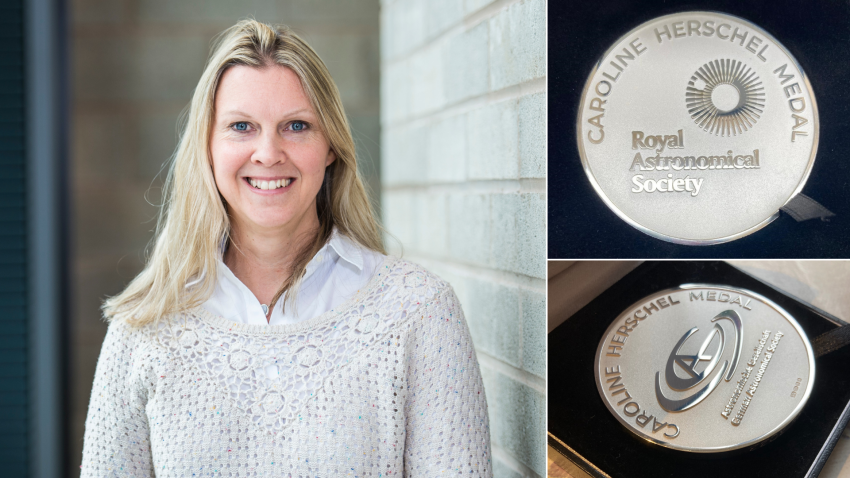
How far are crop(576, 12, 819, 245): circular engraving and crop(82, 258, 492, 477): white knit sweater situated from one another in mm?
406

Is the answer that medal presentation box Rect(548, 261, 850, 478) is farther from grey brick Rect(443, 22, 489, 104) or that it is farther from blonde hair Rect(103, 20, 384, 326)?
grey brick Rect(443, 22, 489, 104)

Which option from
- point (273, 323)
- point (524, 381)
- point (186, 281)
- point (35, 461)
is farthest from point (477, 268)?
point (35, 461)

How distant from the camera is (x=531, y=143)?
4.28 feet

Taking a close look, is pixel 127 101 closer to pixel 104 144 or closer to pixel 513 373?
pixel 104 144

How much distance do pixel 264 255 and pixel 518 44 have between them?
65 cm

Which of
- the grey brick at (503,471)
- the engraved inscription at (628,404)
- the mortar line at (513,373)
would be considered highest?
the engraved inscription at (628,404)

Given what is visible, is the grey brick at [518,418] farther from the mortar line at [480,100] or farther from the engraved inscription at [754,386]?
the mortar line at [480,100]

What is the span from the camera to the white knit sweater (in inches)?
46.7

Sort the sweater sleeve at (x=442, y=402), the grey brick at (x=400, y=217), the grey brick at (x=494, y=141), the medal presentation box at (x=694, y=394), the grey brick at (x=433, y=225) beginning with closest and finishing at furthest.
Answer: the medal presentation box at (x=694, y=394)
the sweater sleeve at (x=442, y=402)
the grey brick at (x=494, y=141)
the grey brick at (x=433, y=225)
the grey brick at (x=400, y=217)

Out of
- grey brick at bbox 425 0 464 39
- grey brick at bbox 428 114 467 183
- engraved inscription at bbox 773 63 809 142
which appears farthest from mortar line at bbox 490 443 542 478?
grey brick at bbox 425 0 464 39

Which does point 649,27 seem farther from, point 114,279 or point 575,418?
point 114,279

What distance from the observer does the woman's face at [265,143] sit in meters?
1.23

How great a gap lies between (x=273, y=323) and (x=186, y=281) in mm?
204

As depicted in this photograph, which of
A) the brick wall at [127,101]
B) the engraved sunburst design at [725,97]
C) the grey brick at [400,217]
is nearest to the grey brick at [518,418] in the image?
the engraved sunburst design at [725,97]
